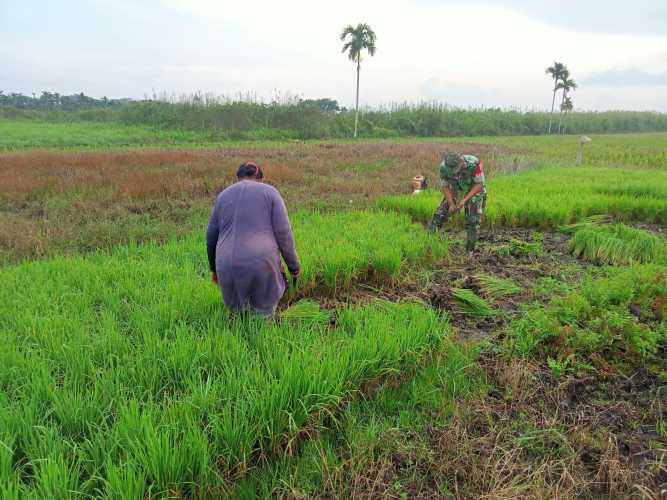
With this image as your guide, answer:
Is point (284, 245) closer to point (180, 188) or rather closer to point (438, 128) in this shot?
point (180, 188)

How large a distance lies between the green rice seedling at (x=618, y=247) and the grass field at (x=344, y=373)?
0.08ft

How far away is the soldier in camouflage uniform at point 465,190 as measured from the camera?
5.79 meters

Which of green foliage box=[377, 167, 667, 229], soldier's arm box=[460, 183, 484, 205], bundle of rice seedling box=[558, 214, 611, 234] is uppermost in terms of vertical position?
soldier's arm box=[460, 183, 484, 205]

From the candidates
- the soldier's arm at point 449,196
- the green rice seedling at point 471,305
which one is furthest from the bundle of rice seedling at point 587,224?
the green rice seedling at point 471,305

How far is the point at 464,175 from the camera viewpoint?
6.08 metres

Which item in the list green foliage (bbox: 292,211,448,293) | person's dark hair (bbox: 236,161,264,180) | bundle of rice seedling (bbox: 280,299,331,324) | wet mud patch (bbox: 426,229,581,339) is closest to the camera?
person's dark hair (bbox: 236,161,264,180)

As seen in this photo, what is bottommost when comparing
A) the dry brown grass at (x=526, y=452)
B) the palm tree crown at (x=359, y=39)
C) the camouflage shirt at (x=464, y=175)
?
the dry brown grass at (x=526, y=452)

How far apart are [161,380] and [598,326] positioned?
3328mm

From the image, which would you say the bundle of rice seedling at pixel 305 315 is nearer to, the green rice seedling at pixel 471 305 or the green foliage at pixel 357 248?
the green foliage at pixel 357 248

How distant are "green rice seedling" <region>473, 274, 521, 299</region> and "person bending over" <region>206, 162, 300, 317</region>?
231 centimetres

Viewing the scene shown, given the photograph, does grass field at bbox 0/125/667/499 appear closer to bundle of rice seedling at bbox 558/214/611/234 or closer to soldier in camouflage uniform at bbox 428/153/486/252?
soldier in camouflage uniform at bbox 428/153/486/252

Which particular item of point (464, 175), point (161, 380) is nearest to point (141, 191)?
point (464, 175)

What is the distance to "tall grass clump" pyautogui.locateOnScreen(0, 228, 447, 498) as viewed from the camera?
182 centimetres

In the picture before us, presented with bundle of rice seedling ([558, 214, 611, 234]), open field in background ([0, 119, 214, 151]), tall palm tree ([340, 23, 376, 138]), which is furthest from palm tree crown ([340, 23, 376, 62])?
bundle of rice seedling ([558, 214, 611, 234])
